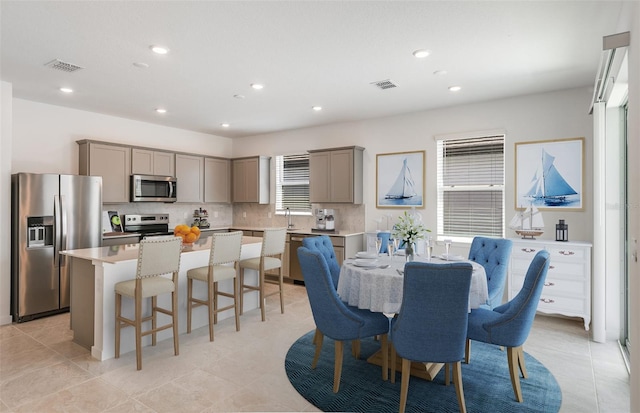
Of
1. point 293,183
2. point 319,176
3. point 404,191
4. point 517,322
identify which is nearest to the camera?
point 517,322

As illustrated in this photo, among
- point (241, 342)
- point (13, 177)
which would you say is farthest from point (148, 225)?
point (241, 342)

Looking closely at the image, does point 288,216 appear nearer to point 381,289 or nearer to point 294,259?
point 294,259

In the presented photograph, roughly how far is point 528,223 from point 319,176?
3.22 metres

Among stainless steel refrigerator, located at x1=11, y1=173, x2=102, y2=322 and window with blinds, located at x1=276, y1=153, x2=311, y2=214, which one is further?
window with blinds, located at x1=276, y1=153, x2=311, y2=214

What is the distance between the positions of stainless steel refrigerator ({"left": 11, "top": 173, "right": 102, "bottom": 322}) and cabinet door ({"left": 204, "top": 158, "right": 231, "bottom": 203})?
7.65 feet

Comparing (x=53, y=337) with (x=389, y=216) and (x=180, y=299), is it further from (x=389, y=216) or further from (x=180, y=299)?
(x=389, y=216)

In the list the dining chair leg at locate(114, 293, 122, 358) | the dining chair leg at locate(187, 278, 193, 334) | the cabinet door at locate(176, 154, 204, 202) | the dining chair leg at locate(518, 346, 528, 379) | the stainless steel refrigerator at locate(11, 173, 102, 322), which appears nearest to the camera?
the dining chair leg at locate(518, 346, 528, 379)

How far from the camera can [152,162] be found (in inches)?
238

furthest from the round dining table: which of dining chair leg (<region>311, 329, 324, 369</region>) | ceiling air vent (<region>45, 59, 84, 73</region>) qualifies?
ceiling air vent (<region>45, 59, 84, 73</region>)

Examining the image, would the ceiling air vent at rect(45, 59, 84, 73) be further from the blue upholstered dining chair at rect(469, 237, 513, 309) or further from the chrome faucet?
the blue upholstered dining chair at rect(469, 237, 513, 309)

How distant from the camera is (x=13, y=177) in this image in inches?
173

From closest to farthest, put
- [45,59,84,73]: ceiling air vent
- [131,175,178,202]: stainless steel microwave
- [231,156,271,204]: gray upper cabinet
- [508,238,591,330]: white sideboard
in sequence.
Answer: [45,59,84,73]: ceiling air vent
[508,238,591,330]: white sideboard
[131,175,178,202]: stainless steel microwave
[231,156,271,204]: gray upper cabinet

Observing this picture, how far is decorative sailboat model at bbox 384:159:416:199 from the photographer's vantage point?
563 centimetres

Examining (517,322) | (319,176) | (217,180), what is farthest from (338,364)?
(217,180)
